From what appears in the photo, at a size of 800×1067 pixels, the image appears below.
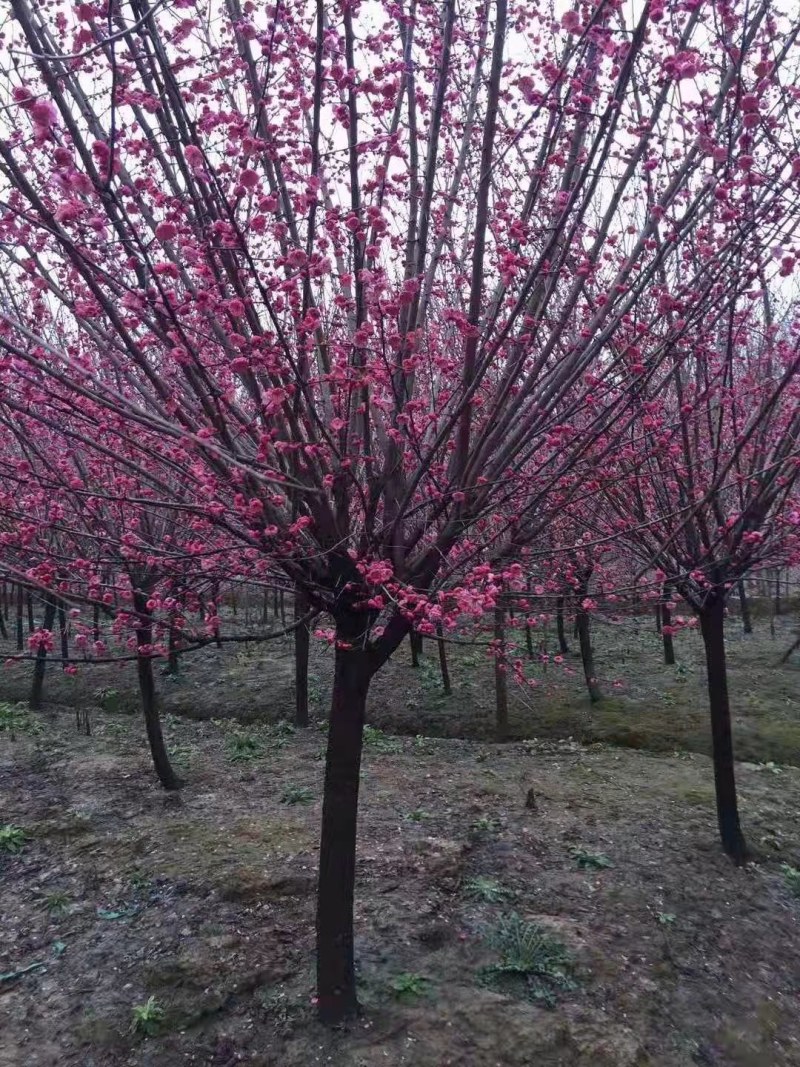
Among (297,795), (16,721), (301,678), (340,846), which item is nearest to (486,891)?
(340,846)

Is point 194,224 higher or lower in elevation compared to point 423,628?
higher

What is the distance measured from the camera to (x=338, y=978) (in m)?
4.54

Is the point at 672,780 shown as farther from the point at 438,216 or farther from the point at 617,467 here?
the point at 438,216

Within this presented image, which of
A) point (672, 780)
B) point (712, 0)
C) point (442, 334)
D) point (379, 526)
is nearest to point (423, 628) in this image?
point (379, 526)

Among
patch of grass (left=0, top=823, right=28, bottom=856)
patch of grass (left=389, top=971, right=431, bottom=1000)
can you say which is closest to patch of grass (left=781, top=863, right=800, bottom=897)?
patch of grass (left=389, top=971, right=431, bottom=1000)

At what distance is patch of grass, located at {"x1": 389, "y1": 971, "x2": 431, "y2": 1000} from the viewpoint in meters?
4.75

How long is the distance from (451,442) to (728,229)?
2.09 meters

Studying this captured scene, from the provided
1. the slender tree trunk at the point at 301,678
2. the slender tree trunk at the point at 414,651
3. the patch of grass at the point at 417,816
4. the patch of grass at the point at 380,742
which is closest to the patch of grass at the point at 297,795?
the patch of grass at the point at 417,816

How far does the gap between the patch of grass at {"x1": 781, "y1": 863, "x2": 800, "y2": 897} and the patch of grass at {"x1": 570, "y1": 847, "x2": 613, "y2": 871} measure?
1477 mm

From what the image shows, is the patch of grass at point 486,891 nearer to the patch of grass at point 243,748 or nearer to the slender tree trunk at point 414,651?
the patch of grass at point 243,748

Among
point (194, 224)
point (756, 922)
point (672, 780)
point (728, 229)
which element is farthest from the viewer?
point (672, 780)

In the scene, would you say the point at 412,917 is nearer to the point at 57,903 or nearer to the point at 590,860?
the point at 590,860

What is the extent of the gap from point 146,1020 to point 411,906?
209cm

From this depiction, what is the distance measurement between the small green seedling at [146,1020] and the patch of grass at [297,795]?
347cm
